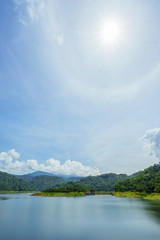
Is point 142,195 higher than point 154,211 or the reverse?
higher

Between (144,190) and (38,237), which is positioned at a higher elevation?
(144,190)

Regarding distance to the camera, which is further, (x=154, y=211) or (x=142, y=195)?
(x=142, y=195)

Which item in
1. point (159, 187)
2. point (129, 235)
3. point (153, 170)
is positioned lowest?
point (129, 235)

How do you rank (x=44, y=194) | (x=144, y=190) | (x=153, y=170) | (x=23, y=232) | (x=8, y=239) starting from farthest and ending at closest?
(x=153, y=170), (x=44, y=194), (x=144, y=190), (x=23, y=232), (x=8, y=239)

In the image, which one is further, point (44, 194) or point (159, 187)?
point (44, 194)

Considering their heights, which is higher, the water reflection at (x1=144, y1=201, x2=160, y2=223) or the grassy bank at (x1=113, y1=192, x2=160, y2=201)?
the grassy bank at (x1=113, y1=192, x2=160, y2=201)

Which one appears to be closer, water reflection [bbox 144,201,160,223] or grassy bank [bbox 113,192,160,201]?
water reflection [bbox 144,201,160,223]

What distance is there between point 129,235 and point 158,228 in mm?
9320

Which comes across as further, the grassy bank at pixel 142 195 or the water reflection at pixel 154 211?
the grassy bank at pixel 142 195

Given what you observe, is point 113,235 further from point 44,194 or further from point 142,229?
point 44,194

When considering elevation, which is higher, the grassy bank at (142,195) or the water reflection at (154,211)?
the grassy bank at (142,195)

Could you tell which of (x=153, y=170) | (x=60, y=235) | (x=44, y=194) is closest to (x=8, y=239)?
(x=60, y=235)

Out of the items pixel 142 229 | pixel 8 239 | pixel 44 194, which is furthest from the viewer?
pixel 44 194

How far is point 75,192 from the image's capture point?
179 meters
